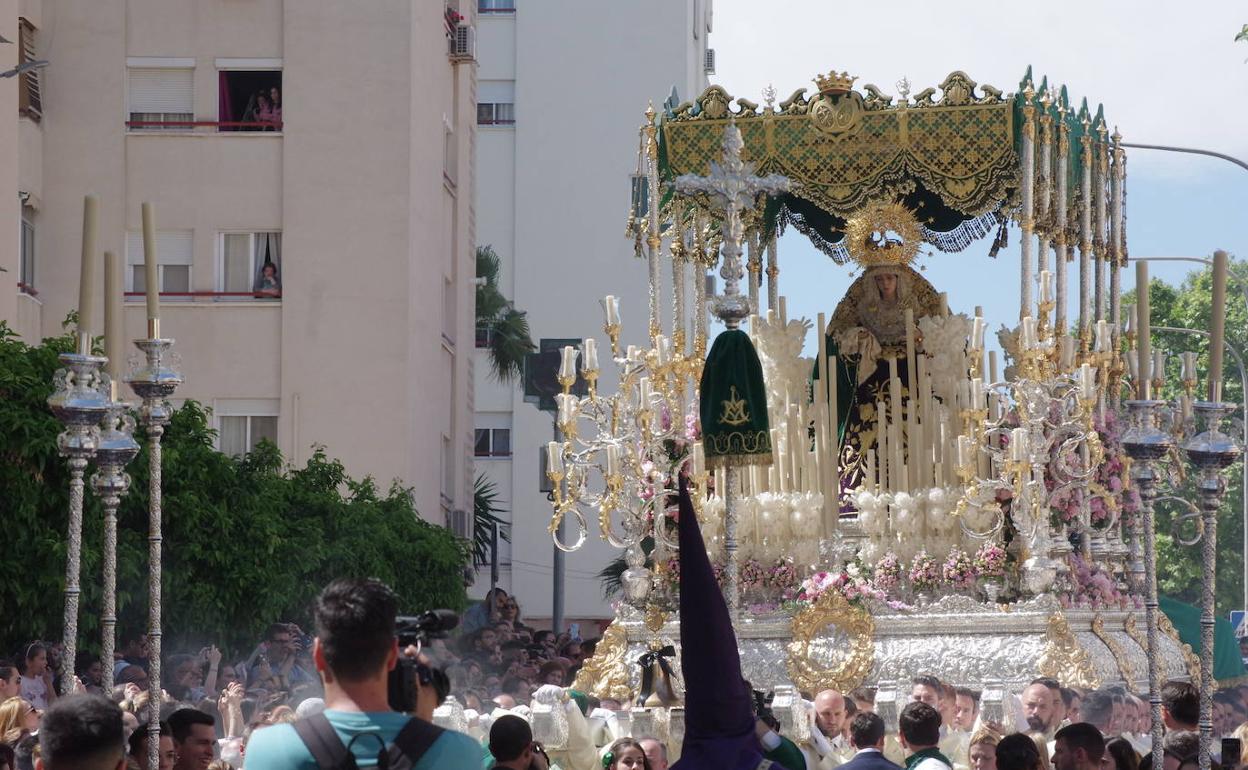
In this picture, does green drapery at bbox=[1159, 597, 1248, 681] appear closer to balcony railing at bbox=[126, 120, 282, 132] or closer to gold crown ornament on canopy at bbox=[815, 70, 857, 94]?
gold crown ornament on canopy at bbox=[815, 70, 857, 94]

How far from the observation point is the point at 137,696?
42.2 feet

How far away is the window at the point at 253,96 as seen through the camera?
3238 centimetres

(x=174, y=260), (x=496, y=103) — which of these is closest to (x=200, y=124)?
(x=174, y=260)

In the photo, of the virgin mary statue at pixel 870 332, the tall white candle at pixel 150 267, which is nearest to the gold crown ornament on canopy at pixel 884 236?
the virgin mary statue at pixel 870 332

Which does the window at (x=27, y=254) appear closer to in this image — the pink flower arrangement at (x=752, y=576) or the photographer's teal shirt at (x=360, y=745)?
the pink flower arrangement at (x=752, y=576)

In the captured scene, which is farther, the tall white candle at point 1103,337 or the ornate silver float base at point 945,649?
the tall white candle at point 1103,337

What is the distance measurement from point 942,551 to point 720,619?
10.7 meters

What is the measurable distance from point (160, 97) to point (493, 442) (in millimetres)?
21900

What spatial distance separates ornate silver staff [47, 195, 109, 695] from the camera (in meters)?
10.9

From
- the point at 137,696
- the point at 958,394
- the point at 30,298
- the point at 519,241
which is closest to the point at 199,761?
the point at 137,696

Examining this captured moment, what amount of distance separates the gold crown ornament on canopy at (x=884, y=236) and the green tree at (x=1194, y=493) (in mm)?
36834

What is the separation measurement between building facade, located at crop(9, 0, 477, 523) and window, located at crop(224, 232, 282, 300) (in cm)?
2

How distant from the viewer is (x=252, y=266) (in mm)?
32219

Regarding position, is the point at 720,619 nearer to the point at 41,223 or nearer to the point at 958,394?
the point at 958,394
